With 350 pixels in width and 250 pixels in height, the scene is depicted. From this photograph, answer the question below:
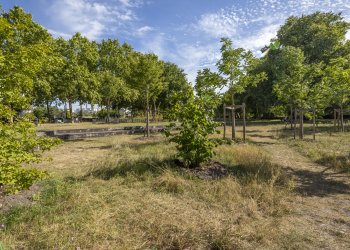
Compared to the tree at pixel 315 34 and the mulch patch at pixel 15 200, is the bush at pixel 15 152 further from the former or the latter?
the tree at pixel 315 34

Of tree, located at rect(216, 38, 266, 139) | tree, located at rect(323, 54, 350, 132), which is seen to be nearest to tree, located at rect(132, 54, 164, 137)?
tree, located at rect(216, 38, 266, 139)

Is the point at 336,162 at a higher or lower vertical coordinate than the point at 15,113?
lower

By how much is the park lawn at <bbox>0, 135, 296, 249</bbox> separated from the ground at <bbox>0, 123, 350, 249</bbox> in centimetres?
1

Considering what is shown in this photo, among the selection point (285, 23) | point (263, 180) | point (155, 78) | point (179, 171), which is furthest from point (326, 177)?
point (285, 23)

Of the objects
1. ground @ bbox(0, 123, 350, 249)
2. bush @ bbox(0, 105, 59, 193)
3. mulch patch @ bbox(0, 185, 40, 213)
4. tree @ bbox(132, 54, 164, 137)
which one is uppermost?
tree @ bbox(132, 54, 164, 137)

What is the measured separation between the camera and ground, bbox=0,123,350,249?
363cm

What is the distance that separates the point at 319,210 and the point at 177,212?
2.81 meters

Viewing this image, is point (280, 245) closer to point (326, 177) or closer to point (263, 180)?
point (263, 180)

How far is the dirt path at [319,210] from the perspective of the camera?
148 inches

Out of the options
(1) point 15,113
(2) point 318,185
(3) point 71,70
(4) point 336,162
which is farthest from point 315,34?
(1) point 15,113

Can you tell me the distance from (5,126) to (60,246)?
2.06 meters

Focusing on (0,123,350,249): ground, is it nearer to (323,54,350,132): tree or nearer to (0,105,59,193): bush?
(0,105,59,193): bush

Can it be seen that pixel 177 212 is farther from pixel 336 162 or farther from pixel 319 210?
pixel 336 162

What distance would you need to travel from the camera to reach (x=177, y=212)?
4547 millimetres
